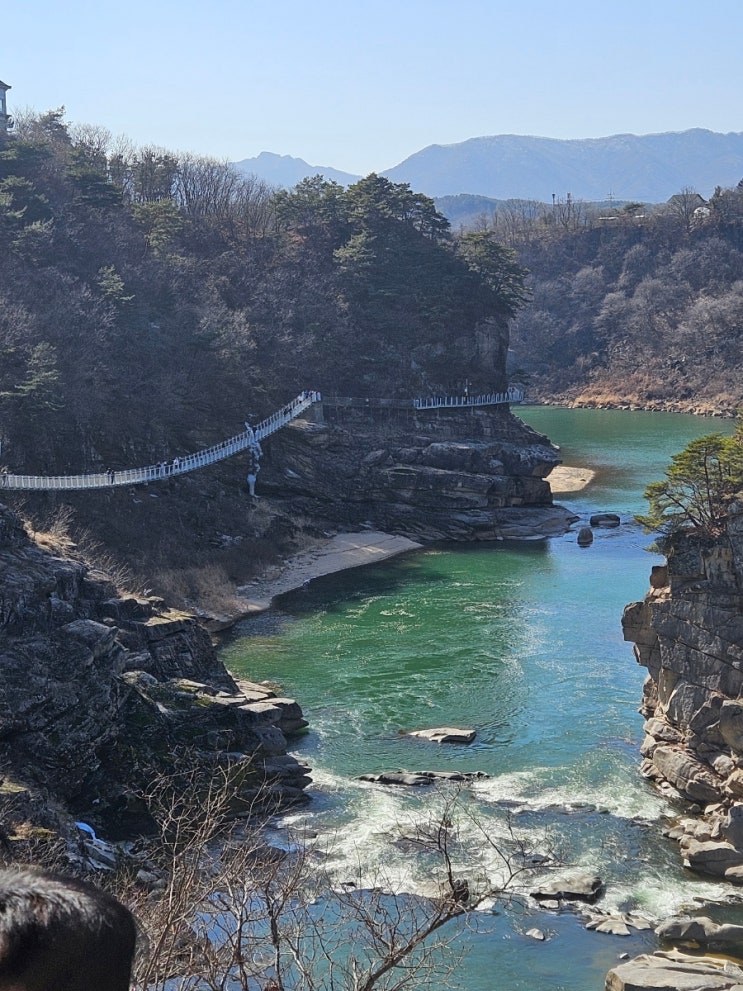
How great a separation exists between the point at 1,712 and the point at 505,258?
58712 mm

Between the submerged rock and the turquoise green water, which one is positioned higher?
the submerged rock

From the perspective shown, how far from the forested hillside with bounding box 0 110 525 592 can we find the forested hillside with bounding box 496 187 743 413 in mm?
38497

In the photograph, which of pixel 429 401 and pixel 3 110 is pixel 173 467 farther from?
pixel 3 110

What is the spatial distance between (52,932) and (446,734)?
1186 inches

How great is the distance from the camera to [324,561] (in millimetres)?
55000

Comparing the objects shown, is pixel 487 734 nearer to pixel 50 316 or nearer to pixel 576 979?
pixel 576 979

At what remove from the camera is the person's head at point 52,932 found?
10.3 feet

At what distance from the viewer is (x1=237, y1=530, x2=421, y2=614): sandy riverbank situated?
49812mm

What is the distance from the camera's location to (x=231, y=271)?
7844 cm

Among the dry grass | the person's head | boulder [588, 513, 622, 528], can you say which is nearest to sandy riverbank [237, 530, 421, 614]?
the dry grass

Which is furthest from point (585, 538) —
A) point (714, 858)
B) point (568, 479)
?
point (714, 858)

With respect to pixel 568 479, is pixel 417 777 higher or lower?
lower

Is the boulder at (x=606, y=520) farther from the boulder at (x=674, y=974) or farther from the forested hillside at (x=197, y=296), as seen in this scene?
the boulder at (x=674, y=974)

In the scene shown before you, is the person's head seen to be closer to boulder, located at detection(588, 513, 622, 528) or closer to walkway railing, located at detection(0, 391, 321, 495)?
walkway railing, located at detection(0, 391, 321, 495)
